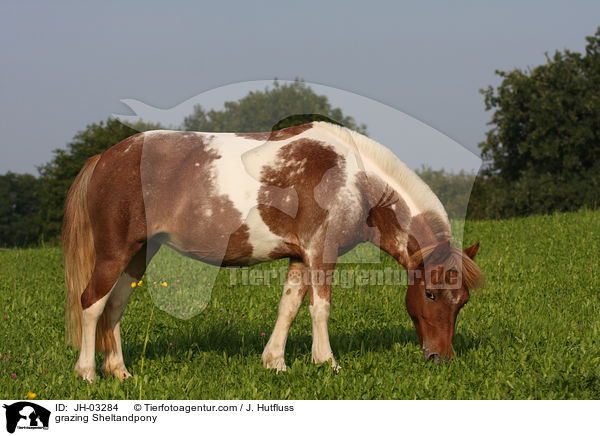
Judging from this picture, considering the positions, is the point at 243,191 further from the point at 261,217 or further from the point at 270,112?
the point at 270,112

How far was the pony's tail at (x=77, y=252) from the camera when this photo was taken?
5828mm

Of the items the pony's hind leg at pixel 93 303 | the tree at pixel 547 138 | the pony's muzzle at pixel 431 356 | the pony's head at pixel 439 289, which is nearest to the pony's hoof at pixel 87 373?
the pony's hind leg at pixel 93 303

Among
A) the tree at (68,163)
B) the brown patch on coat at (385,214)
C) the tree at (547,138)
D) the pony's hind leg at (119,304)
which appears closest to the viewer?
the brown patch on coat at (385,214)

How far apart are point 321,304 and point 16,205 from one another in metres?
59.3

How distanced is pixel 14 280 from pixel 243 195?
357 inches

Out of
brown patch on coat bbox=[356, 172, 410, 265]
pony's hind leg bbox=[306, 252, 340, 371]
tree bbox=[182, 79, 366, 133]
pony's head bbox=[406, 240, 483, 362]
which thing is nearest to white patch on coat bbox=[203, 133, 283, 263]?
tree bbox=[182, 79, 366, 133]

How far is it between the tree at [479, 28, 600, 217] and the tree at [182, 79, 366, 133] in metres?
30.1

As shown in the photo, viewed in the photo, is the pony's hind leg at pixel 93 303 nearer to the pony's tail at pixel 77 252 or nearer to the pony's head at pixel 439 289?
the pony's tail at pixel 77 252

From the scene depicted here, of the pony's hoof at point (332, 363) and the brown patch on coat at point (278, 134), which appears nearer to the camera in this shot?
the pony's hoof at point (332, 363)

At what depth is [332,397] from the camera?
4.95 meters

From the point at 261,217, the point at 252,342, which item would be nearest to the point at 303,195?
the point at 261,217

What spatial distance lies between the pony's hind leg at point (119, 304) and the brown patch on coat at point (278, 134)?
1.60 m
